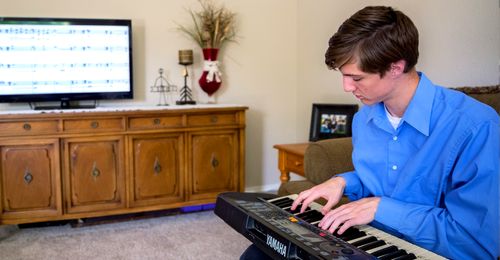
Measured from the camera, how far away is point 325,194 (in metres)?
1.24

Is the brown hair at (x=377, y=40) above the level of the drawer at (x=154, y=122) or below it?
above

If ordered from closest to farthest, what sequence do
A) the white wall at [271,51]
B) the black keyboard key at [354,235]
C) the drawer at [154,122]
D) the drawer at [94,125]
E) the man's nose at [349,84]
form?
the black keyboard key at [354,235]
the man's nose at [349,84]
the white wall at [271,51]
the drawer at [94,125]
the drawer at [154,122]

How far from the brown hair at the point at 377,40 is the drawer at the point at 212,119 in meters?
2.31

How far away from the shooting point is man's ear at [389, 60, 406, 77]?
1050 mm

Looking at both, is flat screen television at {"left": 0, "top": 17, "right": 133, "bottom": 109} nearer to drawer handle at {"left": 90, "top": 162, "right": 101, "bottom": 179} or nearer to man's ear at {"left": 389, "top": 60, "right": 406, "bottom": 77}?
drawer handle at {"left": 90, "top": 162, "right": 101, "bottom": 179}

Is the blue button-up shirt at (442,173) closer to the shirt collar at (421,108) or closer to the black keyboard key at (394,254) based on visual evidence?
the shirt collar at (421,108)

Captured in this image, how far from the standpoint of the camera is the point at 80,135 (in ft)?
9.80

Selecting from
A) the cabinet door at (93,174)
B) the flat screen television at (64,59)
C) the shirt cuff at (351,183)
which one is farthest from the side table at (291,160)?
the shirt cuff at (351,183)

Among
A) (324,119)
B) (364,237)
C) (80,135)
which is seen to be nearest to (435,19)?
(324,119)

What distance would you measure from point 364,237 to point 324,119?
2.46 meters

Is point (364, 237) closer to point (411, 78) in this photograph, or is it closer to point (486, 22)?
point (411, 78)

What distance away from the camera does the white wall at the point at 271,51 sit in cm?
253

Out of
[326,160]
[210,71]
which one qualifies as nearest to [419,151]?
[326,160]

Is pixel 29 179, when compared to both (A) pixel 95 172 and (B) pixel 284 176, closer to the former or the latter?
(A) pixel 95 172
